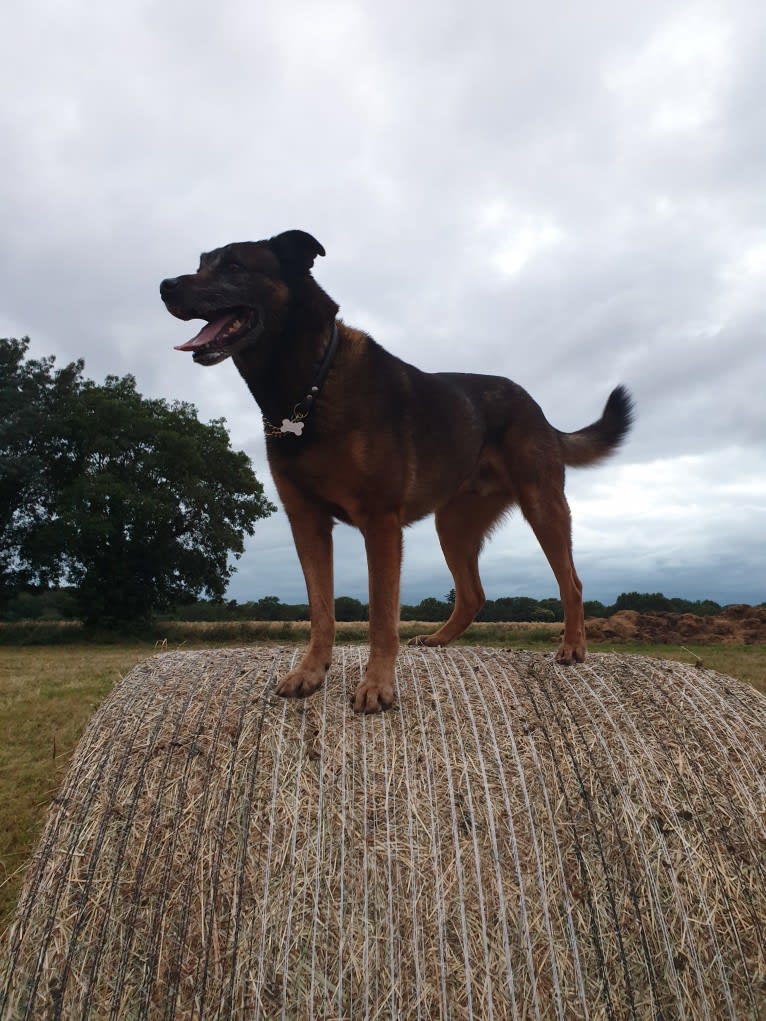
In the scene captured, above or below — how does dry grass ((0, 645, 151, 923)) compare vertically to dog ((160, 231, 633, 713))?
below

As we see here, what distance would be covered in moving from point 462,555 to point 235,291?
8.46ft

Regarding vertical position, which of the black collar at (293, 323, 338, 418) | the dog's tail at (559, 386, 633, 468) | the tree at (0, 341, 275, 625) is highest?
the tree at (0, 341, 275, 625)

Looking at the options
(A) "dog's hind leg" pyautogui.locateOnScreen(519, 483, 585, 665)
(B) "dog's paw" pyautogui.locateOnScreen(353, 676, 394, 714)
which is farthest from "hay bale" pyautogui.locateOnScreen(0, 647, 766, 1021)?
(A) "dog's hind leg" pyautogui.locateOnScreen(519, 483, 585, 665)

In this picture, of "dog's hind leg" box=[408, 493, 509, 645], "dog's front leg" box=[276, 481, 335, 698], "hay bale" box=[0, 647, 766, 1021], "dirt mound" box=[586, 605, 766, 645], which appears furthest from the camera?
"dirt mound" box=[586, 605, 766, 645]

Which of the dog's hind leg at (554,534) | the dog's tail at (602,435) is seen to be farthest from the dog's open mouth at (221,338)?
the dog's tail at (602,435)

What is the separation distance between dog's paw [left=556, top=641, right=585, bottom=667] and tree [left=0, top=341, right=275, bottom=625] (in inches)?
732

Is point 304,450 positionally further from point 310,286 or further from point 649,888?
point 649,888

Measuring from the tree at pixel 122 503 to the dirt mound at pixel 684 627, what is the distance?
1243 cm

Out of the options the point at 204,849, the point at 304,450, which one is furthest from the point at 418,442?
the point at 204,849

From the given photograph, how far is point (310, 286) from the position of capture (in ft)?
10.9

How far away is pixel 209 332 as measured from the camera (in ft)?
10.2

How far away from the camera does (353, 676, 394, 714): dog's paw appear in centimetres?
315

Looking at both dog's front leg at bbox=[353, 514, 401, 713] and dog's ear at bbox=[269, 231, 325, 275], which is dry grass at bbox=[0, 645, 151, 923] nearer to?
dog's front leg at bbox=[353, 514, 401, 713]

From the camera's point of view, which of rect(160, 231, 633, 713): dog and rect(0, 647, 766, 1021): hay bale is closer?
rect(0, 647, 766, 1021): hay bale
